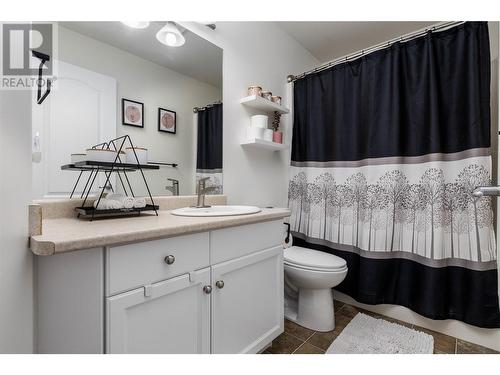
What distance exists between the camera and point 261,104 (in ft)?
6.31

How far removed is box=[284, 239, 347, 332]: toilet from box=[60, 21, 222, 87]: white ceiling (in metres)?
1.34

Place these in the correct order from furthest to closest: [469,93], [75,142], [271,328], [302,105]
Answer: [302,105], [469,93], [271,328], [75,142]

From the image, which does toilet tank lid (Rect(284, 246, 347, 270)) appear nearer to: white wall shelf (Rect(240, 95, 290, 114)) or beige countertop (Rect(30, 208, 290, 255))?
beige countertop (Rect(30, 208, 290, 255))

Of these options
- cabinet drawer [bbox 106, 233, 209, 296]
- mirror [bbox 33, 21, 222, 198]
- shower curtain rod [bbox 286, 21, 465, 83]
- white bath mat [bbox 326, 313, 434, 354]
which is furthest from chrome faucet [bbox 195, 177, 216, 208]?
shower curtain rod [bbox 286, 21, 465, 83]

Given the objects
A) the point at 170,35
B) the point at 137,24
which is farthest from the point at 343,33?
the point at 137,24

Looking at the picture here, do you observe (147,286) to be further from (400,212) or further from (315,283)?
(400,212)

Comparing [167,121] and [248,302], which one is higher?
[167,121]

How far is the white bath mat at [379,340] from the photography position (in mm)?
1444

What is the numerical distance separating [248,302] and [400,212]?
3.97 feet

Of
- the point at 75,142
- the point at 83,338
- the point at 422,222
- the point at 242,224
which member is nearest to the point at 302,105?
the point at 422,222

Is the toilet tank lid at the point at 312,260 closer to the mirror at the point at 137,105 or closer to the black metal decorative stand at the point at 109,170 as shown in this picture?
the mirror at the point at 137,105

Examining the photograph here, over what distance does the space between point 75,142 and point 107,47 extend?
0.51 meters

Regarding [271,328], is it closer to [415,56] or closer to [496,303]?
[496,303]
